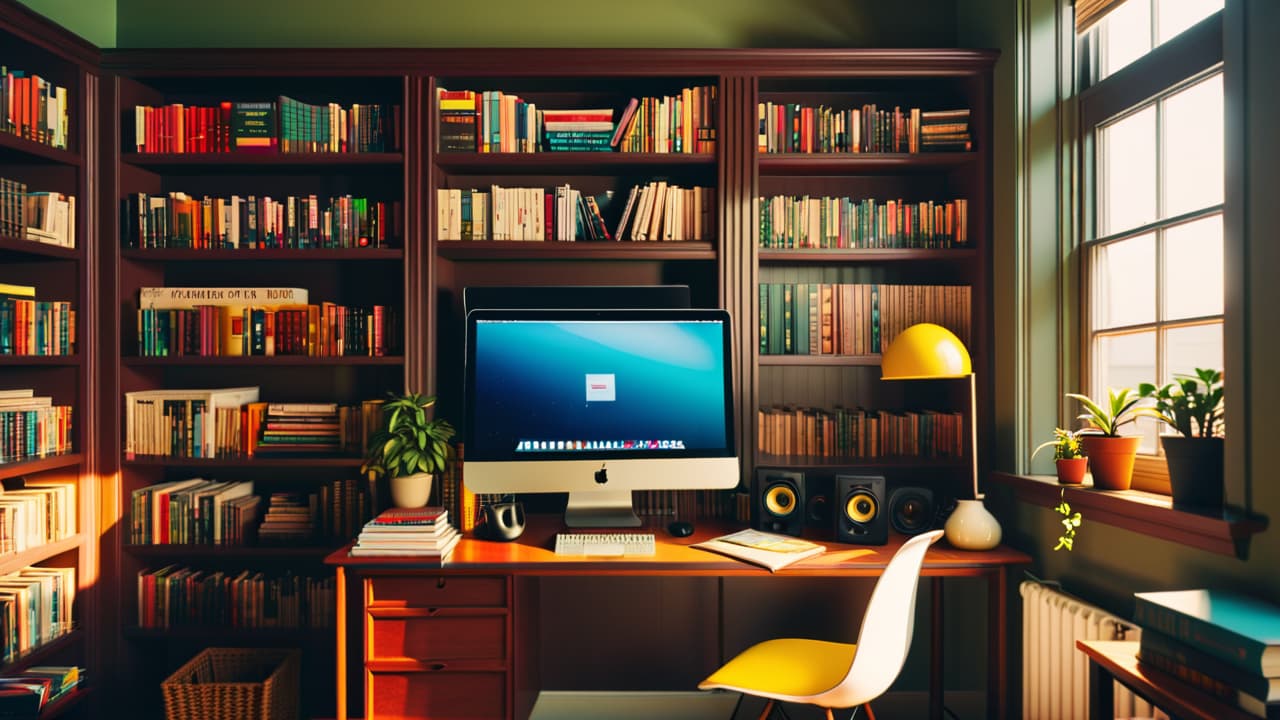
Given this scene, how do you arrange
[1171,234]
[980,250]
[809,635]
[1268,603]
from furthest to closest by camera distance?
[809,635]
[980,250]
[1171,234]
[1268,603]

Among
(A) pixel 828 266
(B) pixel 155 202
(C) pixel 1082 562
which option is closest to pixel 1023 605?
(C) pixel 1082 562

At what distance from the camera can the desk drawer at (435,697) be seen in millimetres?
2027

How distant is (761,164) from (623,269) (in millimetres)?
633

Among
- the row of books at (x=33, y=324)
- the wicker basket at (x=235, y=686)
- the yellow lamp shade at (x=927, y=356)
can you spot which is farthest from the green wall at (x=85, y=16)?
the yellow lamp shade at (x=927, y=356)

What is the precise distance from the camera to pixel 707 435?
7.63 feet

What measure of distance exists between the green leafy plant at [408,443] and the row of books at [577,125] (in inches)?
36.4

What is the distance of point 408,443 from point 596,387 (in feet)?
2.06

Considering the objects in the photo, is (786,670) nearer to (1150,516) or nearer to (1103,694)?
(1103,694)

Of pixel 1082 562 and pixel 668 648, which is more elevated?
pixel 1082 562

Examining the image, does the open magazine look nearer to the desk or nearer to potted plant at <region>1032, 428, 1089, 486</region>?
the desk

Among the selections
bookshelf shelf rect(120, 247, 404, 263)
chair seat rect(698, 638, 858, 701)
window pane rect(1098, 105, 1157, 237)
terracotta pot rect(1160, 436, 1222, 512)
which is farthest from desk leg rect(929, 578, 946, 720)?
bookshelf shelf rect(120, 247, 404, 263)

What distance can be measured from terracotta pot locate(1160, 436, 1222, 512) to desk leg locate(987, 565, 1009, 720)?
1.67ft

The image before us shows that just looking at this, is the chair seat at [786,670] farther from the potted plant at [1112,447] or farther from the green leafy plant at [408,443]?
the green leafy plant at [408,443]

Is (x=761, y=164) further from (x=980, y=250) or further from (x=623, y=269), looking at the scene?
(x=980, y=250)
